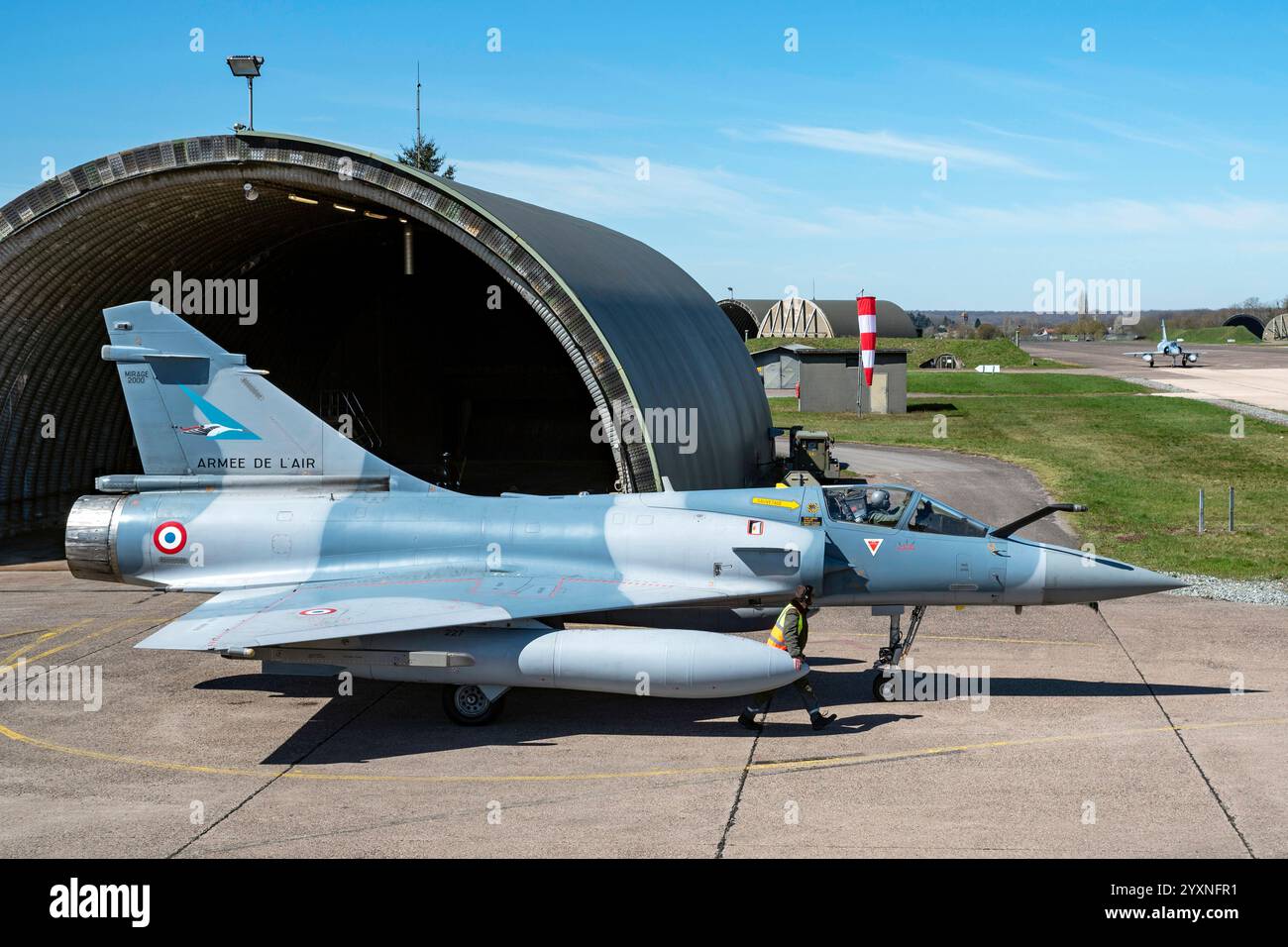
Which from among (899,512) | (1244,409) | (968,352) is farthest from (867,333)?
(968,352)

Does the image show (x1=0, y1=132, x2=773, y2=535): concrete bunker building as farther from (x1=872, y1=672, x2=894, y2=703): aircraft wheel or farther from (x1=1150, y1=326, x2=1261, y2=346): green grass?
(x1=1150, y1=326, x2=1261, y2=346): green grass

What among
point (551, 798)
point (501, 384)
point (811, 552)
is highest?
point (501, 384)

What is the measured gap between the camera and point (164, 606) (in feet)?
68.4

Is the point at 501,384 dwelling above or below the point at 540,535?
above

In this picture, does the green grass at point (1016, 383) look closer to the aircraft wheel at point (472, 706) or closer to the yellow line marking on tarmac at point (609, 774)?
the yellow line marking on tarmac at point (609, 774)

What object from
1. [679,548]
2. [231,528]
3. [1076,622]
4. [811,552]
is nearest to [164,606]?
[231,528]

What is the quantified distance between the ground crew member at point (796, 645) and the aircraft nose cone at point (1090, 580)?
122 inches

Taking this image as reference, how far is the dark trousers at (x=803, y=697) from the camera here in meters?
13.7

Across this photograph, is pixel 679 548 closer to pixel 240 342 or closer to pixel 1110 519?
pixel 1110 519

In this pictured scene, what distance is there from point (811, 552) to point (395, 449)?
80.4ft

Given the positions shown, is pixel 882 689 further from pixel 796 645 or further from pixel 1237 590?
pixel 1237 590

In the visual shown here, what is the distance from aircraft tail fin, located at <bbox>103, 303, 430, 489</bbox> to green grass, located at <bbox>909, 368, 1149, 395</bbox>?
2352 inches

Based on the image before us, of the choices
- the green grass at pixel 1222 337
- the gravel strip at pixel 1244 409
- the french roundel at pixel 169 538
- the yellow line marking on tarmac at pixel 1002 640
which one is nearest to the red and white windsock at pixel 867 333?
the gravel strip at pixel 1244 409

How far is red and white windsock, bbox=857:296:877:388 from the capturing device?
155 feet
